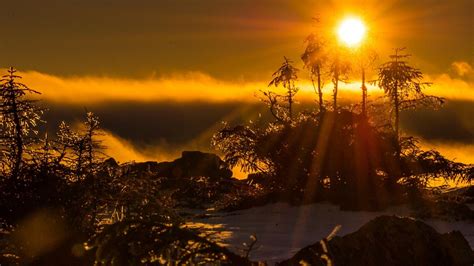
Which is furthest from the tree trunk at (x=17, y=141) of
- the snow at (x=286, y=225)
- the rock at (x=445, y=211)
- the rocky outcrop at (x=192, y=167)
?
the rocky outcrop at (x=192, y=167)

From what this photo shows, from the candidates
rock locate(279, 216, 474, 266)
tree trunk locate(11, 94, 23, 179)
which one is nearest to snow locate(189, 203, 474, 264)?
rock locate(279, 216, 474, 266)

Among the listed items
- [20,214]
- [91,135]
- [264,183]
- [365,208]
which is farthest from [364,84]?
[20,214]

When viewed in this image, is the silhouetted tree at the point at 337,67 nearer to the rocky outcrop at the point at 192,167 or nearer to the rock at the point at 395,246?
the rocky outcrop at the point at 192,167

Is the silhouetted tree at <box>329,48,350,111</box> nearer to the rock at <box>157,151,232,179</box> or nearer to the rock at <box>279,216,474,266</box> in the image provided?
the rock at <box>157,151,232,179</box>

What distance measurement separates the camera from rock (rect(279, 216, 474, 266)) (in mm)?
11133

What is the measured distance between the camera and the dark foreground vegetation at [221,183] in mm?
5859

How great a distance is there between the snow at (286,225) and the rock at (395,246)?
316 centimetres

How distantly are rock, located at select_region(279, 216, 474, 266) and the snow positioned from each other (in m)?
3.16

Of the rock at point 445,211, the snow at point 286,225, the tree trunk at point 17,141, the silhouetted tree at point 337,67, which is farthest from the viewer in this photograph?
the silhouetted tree at point 337,67

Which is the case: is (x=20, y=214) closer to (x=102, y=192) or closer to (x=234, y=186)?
(x=102, y=192)

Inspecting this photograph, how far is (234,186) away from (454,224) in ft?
46.1

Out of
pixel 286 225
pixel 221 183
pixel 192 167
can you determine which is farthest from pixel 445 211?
pixel 192 167

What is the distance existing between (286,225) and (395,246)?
12.2 m

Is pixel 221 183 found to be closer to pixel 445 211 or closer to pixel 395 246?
pixel 445 211
